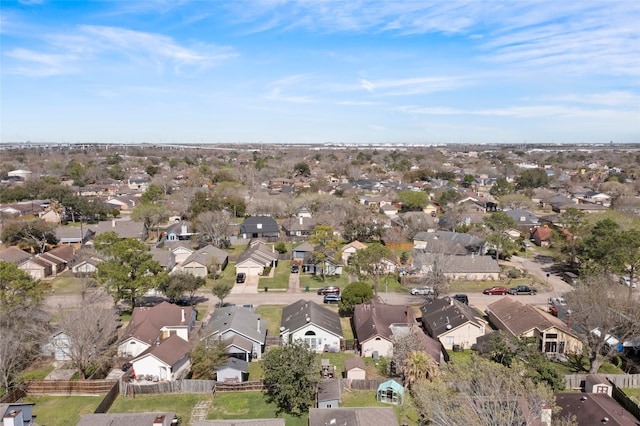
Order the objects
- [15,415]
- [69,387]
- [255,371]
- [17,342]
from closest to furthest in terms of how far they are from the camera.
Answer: [15,415] → [69,387] → [17,342] → [255,371]

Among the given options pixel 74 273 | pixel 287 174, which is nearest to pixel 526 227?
pixel 74 273

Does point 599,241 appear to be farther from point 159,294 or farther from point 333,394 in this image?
point 159,294

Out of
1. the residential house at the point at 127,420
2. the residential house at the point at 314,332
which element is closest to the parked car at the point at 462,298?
the residential house at the point at 314,332

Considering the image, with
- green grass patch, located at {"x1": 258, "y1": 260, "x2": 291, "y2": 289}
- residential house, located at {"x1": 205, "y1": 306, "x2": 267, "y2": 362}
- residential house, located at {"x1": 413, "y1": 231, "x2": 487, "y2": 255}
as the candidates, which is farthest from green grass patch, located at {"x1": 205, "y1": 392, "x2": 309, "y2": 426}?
residential house, located at {"x1": 413, "y1": 231, "x2": 487, "y2": 255}

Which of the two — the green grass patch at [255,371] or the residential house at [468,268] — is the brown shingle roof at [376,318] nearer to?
the green grass patch at [255,371]

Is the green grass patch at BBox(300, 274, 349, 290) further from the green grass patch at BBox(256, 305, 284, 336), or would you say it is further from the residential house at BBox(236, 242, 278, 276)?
the green grass patch at BBox(256, 305, 284, 336)

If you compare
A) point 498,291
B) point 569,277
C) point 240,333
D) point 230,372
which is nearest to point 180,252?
point 240,333

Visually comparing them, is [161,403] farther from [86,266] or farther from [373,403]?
[86,266]
